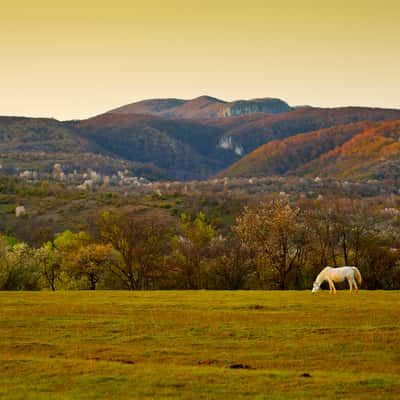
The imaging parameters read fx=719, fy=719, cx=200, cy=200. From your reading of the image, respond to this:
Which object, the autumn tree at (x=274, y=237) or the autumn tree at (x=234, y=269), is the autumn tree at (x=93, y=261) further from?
the autumn tree at (x=274, y=237)

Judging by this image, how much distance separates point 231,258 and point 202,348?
43268mm

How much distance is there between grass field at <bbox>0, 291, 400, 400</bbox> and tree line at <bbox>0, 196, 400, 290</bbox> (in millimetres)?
26630

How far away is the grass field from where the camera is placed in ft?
55.9

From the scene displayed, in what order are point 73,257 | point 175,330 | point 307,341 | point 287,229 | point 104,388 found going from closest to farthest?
point 104,388 < point 307,341 < point 175,330 < point 287,229 < point 73,257

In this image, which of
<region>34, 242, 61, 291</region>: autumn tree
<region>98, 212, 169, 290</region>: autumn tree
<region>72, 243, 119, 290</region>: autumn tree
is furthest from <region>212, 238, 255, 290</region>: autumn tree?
<region>34, 242, 61, 291</region>: autumn tree

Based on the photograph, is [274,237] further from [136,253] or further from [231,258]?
[136,253]

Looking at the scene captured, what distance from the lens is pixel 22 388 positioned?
17250 mm

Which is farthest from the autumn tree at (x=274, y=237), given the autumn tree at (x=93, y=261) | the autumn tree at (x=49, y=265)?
the autumn tree at (x=49, y=265)

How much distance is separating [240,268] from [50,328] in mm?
39274

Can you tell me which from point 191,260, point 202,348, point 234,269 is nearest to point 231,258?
point 234,269

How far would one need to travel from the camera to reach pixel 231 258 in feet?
216

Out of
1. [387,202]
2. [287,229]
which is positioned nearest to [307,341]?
[287,229]

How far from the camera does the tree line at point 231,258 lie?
62.7 metres

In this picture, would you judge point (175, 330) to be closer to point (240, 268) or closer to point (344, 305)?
point (344, 305)
